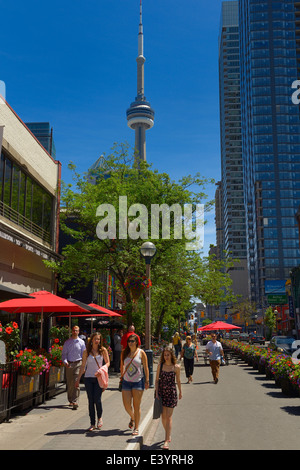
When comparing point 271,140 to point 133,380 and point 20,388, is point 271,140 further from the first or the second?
point 133,380

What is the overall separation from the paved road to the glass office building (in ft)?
373

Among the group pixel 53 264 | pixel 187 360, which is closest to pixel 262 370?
pixel 187 360

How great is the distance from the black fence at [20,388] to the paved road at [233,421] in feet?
9.85

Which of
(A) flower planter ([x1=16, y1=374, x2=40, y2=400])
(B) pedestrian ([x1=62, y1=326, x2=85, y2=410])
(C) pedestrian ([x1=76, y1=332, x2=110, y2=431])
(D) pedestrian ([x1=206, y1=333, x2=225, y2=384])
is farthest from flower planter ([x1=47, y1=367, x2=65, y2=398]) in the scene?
(D) pedestrian ([x1=206, y1=333, x2=225, y2=384])

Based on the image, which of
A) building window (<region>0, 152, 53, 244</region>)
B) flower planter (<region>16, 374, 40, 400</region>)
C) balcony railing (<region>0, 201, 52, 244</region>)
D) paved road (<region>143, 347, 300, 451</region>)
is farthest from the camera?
building window (<region>0, 152, 53, 244</region>)

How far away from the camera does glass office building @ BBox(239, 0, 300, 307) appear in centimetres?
12875

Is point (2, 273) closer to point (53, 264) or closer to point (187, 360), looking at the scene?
point (53, 264)

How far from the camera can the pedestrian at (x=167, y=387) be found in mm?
7926

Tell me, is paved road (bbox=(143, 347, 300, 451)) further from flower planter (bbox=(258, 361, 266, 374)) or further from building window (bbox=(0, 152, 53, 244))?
building window (bbox=(0, 152, 53, 244))

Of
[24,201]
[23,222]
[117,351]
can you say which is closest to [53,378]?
[117,351]

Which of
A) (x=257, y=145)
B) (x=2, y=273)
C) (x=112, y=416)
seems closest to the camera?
(x=112, y=416)

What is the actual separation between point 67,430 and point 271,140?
135748 mm
